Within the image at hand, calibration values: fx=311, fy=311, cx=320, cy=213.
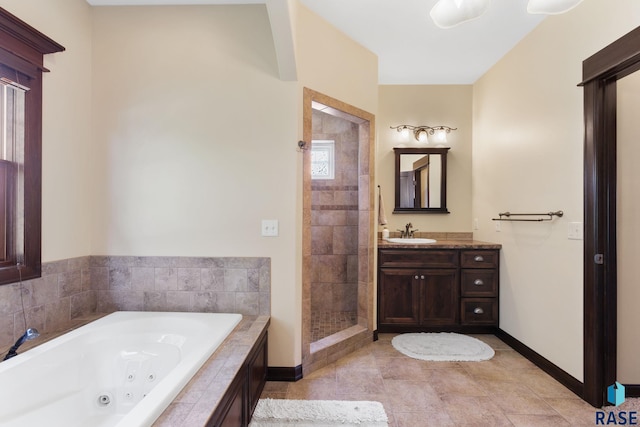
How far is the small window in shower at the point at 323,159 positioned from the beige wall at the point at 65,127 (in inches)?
86.3

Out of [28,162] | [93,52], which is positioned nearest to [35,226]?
[28,162]

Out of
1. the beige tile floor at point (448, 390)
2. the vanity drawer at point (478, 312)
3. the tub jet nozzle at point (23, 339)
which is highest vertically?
the tub jet nozzle at point (23, 339)

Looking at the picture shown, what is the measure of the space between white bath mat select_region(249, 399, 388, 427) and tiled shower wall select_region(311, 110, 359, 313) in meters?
1.73

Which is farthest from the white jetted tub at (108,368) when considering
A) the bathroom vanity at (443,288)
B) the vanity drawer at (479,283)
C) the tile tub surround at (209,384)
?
the vanity drawer at (479,283)

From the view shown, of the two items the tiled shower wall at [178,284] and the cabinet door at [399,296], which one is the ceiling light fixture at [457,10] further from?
the cabinet door at [399,296]

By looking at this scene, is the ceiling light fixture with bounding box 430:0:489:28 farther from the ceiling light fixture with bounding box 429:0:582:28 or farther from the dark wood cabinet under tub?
the dark wood cabinet under tub

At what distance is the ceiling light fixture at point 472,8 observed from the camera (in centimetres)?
153

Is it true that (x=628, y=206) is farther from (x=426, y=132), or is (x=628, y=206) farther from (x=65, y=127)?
(x=65, y=127)

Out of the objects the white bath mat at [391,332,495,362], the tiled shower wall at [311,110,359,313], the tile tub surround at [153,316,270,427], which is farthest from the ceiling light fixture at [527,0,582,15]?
the white bath mat at [391,332,495,362]

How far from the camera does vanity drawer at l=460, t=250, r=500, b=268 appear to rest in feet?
10.4

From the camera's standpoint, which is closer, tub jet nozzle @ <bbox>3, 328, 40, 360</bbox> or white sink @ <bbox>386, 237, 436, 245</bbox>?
tub jet nozzle @ <bbox>3, 328, 40, 360</bbox>

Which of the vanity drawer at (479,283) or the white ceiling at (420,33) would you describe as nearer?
the white ceiling at (420,33)

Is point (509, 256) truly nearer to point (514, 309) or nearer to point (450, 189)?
point (514, 309)

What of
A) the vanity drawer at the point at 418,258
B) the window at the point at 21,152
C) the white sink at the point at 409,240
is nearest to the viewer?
the window at the point at 21,152
